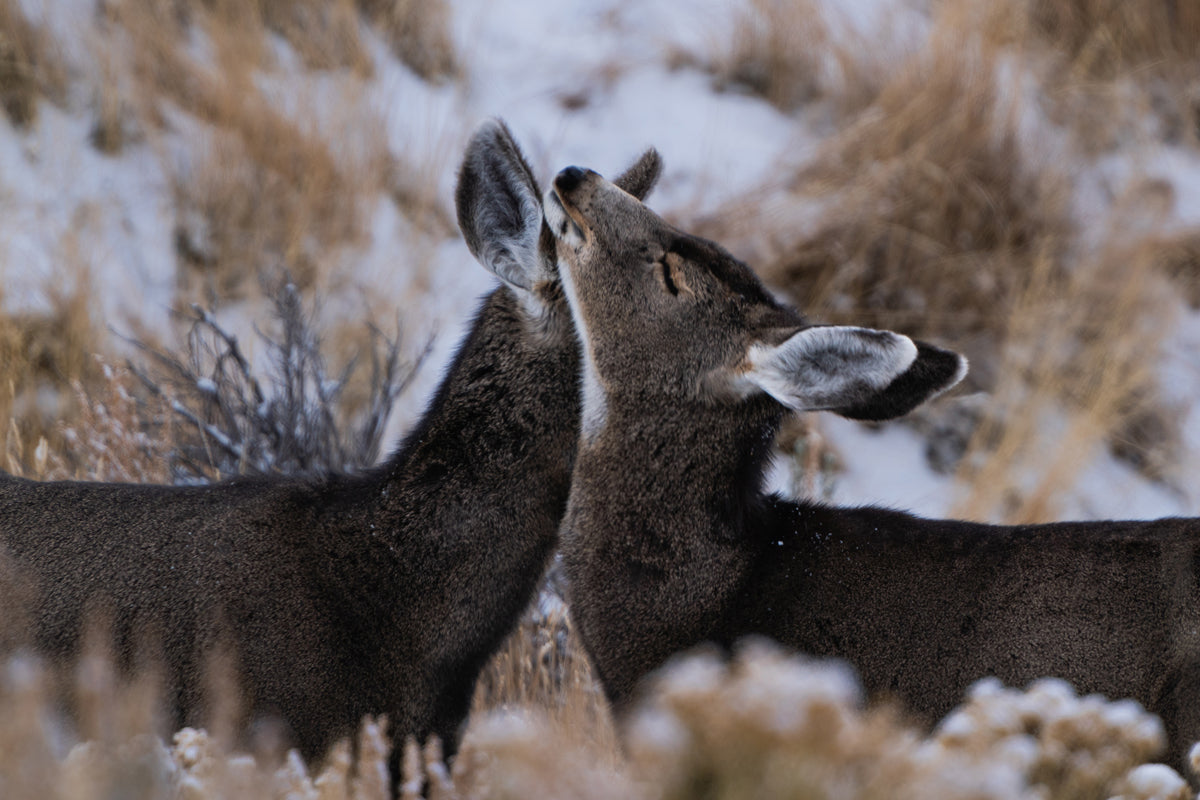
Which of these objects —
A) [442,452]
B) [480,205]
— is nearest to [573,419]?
[442,452]

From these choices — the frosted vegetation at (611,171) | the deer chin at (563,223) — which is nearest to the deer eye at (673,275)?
the deer chin at (563,223)

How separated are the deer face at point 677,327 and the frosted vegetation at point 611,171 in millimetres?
1720

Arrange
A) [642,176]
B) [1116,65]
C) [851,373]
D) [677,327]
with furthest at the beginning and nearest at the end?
[1116,65]
[642,176]
[677,327]
[851,373]

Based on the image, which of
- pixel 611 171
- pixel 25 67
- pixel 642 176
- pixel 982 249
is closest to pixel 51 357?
pixel 25 67

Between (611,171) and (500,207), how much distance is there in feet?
16.1

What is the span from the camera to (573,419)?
382cm

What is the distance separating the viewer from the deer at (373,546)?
3.35 m

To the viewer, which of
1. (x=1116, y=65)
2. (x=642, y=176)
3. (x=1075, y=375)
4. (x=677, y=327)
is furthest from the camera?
(x=1116, y=65)

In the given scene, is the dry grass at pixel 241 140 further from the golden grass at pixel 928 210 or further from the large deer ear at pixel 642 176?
the large deer ear at pixel 642 176

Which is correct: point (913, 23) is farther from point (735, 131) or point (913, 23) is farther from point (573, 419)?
point (573, 419)

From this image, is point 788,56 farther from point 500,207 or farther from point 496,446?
point 496,446

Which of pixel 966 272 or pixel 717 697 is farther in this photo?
pixel 966 272

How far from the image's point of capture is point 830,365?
3.40 m

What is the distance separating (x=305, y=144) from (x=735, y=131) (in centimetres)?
307
